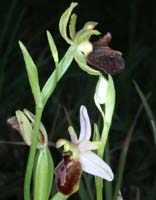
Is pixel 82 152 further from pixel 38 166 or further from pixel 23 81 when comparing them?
pixel 23 81

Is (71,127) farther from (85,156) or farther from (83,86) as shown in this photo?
(83,86)

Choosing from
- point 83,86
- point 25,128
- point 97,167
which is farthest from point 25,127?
point 83,86

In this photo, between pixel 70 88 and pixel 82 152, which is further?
pixel 70 88

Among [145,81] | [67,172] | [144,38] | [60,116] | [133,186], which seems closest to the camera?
[67,172]

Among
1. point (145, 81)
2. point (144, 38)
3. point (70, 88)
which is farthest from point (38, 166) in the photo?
point (144, 38)

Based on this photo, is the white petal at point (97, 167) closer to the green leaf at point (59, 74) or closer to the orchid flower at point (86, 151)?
the orchid flower at point (86, 151)

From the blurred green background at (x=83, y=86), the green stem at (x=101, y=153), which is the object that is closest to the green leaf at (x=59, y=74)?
the green stem at (x=101, y=153)

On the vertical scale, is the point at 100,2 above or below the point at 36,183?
below
